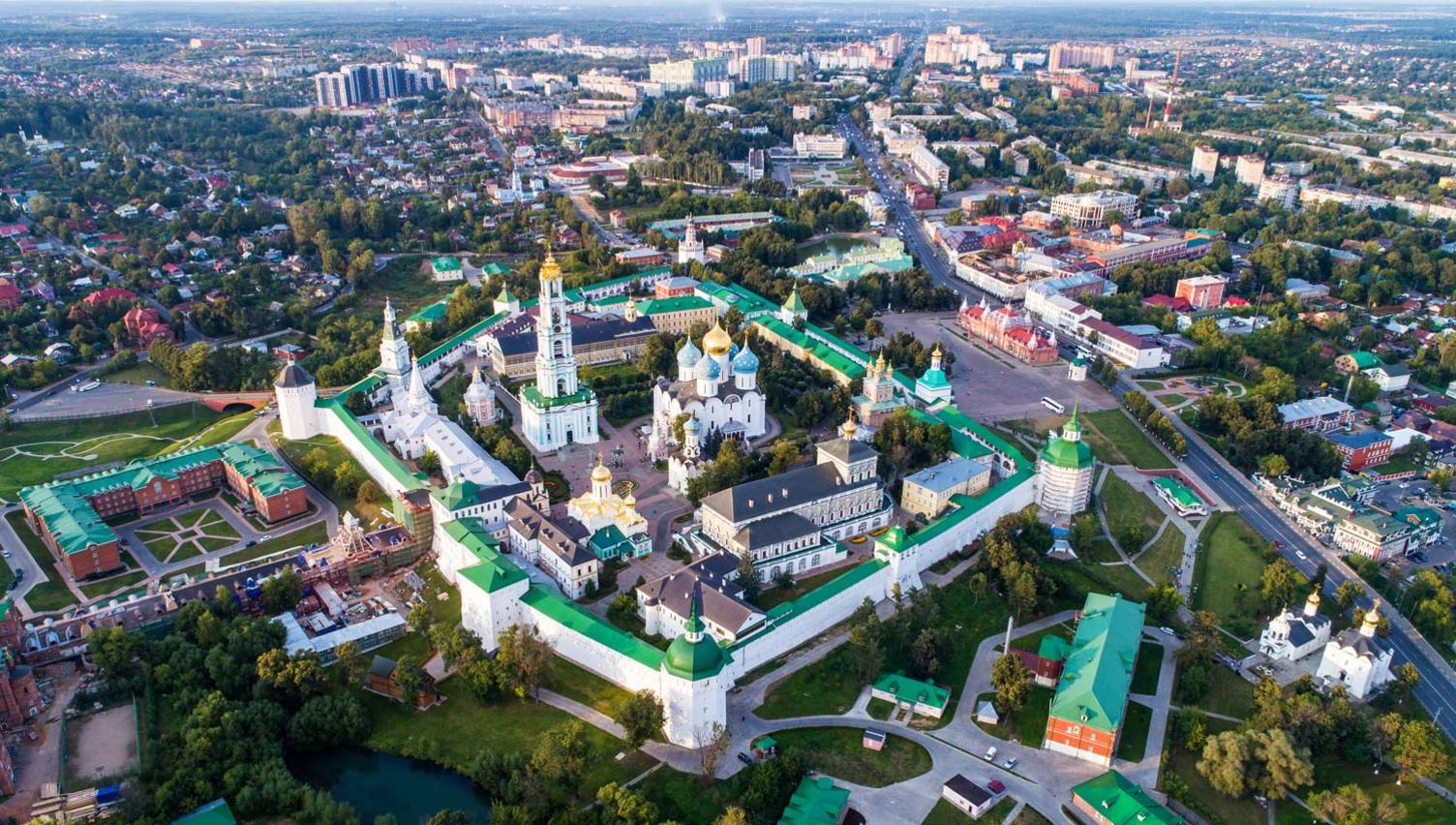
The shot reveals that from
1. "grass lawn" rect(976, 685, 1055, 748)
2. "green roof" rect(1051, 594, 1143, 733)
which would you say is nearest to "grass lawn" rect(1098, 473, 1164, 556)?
"green roof" rect(1051, 594, 1143, 733)

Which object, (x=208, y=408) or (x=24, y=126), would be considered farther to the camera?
(x=24, y=126)

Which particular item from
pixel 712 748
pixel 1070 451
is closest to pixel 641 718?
pixel 712 748

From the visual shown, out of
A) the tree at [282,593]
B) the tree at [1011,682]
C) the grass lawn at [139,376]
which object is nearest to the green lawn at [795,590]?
the tree at [1011,682]

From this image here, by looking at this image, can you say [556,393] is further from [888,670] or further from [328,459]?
[888,670]

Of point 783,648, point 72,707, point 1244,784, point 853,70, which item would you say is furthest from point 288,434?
point 853,70

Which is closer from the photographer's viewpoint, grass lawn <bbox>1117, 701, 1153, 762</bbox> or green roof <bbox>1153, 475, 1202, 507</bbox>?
grass lawn <bbox>1117, 701, 1153, 762</bbox>

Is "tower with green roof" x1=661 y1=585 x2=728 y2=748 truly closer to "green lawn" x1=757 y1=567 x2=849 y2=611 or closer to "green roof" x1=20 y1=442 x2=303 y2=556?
"green lawn" x1=757 y1=567 x2=849 y2=611

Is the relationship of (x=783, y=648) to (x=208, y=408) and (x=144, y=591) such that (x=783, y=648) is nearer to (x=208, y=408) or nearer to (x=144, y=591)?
(x=144, y=591)
